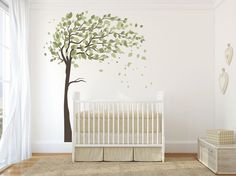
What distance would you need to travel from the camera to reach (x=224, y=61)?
4645 mm

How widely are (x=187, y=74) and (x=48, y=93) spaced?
76.5 inches

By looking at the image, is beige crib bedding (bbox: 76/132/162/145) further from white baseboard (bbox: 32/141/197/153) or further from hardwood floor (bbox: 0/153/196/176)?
white baseboard (bbox: 32/141/197/153)

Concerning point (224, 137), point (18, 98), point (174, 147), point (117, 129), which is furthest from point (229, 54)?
point (18, 98)

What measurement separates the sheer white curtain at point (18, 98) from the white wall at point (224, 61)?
2473 mm

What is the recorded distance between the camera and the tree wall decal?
5059 millimetres

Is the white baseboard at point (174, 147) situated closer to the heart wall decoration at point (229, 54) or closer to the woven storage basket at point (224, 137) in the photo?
the woven storage basket at point (224, 137)

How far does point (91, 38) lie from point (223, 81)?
185 cm

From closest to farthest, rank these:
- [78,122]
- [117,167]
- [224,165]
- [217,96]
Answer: [224,165]
[117,167]
[78,122]
[217,96]

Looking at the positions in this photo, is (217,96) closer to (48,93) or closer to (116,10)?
(116,10)

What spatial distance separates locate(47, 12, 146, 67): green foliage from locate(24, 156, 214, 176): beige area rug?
58.5 inches

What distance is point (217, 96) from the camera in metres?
4.94

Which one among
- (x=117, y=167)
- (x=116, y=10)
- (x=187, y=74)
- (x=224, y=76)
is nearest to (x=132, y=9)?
(x=116, y=10)

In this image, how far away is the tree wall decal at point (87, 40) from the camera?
16.6ft

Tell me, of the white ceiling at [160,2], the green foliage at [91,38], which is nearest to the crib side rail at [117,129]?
the green foliage at [91,38]
